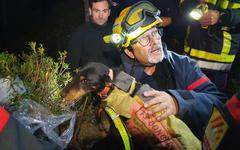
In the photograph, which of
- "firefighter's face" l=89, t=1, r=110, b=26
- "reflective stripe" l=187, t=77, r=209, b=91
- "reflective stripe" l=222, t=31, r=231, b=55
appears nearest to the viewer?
"reflective stripe" l=187, t=77, r=209, b=91

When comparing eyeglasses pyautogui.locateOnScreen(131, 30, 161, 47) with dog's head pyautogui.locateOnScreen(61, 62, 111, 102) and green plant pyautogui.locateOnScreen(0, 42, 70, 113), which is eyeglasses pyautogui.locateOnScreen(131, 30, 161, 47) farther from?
green plant pyautogui.locateOnScreen(0, 42, 70, 113)

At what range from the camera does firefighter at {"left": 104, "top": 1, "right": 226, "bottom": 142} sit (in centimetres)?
312

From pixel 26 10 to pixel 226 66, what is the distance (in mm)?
6887

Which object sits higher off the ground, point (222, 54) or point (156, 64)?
point (156, 64)

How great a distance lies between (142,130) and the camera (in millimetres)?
2883

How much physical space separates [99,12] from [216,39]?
1493 mm

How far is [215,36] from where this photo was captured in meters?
4.78

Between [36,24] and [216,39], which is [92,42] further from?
[36,24]

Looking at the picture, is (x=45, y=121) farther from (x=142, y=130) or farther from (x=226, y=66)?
(x=226, y=66)

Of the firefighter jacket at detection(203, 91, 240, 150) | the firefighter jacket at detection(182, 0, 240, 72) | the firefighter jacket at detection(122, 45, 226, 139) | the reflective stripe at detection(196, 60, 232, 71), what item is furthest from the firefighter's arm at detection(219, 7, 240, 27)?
the firefighter jacket at detection(203, 91, 240, 150)

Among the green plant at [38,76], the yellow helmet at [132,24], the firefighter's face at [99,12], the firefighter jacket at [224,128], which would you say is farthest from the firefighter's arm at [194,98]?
the firefighter's face at [99,12]

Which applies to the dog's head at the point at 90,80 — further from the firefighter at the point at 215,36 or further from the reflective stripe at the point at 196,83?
the firefighter at the point at 215,36

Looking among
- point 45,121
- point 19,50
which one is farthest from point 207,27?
point 19,50

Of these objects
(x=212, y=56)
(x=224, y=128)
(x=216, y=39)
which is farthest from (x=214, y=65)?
(x=224, y=128)
